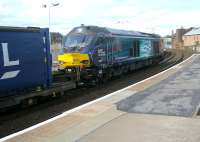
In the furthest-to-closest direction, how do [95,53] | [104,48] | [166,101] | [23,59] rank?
1. [104,48]
2. [95,53]
3. [166,101]
4. [23,59]

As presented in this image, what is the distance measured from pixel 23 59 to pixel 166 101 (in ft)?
16.6

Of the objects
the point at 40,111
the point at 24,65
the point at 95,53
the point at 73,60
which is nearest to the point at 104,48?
the point at 95,53

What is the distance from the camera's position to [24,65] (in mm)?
11906

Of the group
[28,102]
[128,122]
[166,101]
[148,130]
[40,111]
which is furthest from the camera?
[40,111]

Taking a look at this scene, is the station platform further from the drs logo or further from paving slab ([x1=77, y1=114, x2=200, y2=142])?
the drs logo

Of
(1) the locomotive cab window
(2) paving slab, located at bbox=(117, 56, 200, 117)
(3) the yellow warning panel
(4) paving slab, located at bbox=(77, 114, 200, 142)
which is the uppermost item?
(1) the locomotive cab window

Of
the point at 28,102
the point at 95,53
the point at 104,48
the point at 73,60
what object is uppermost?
the point at 104,48

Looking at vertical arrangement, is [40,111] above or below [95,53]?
below

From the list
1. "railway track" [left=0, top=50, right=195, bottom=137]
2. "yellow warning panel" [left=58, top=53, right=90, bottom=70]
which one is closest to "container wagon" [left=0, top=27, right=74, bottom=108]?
"railway track" [left=0, top=50, right=195, bottom=137]

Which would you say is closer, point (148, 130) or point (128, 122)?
point (148, 130)

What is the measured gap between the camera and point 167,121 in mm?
9656

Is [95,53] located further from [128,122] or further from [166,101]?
[128,122]

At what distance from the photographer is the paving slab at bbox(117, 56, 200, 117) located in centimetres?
1098

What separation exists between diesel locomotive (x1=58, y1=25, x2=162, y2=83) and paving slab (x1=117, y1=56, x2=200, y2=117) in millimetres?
4487
